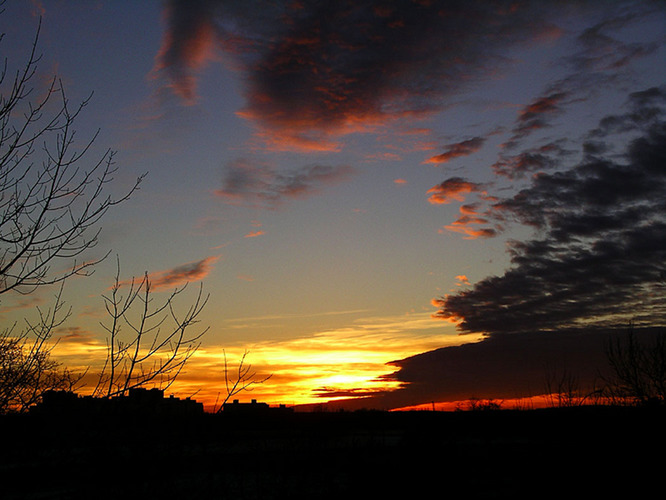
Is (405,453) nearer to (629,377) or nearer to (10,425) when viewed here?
(10,425)

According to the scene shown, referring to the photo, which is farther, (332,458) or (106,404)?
(332,458)

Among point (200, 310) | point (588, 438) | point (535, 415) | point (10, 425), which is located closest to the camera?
point (10, 425)

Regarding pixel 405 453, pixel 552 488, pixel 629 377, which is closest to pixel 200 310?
pixel 405 453

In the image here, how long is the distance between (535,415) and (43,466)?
35.6 m

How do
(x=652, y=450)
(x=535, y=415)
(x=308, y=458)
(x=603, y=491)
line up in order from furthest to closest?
(x=535, y=415)
(x=652, y=450)
(x=603, y=491)
(x=308, y=458)

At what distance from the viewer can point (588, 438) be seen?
83.2 feet

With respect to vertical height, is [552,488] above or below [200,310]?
below

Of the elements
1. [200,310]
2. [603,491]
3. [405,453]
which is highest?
[200,310]

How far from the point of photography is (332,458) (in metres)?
12.1

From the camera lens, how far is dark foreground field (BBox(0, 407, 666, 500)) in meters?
6.25

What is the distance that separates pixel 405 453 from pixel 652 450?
30.9 feet

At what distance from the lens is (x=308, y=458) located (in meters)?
10.8

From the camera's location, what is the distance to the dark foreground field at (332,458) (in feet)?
20.5

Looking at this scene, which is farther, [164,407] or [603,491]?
[603,491]
